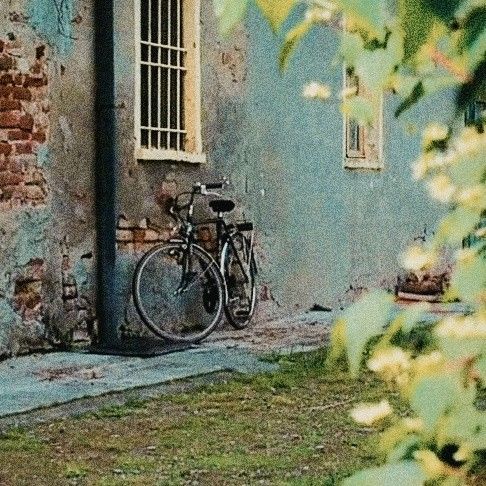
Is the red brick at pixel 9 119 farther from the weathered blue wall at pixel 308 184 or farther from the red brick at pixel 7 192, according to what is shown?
the weathered blue wall at pixel 308 184

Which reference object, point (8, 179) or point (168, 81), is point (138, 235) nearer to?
point (168, 81)

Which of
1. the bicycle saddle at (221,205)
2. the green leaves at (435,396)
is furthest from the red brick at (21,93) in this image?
the green leaves at (435,396)

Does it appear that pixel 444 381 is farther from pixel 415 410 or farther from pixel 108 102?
pixel 108 102

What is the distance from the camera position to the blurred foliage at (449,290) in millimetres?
1345

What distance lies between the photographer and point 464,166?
4.76 ft

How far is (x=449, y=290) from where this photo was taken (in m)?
1.42

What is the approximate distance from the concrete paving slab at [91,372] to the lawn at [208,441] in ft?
1.27

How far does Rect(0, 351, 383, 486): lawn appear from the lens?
16.5 feet

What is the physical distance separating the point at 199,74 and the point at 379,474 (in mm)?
8765

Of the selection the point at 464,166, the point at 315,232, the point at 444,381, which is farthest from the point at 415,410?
the point at 315,232

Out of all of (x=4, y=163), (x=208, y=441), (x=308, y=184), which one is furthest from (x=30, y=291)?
(x=308, y=184)

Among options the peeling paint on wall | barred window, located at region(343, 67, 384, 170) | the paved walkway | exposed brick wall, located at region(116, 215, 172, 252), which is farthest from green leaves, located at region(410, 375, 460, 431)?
barred window, located at region(343, 67, 384, 170)

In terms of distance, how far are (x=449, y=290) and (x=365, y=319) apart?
0.10m

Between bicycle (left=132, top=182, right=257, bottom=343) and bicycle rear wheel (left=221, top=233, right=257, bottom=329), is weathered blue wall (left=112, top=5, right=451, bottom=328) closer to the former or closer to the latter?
bicycle (left=132, top=182, right=257, bottom=343)
